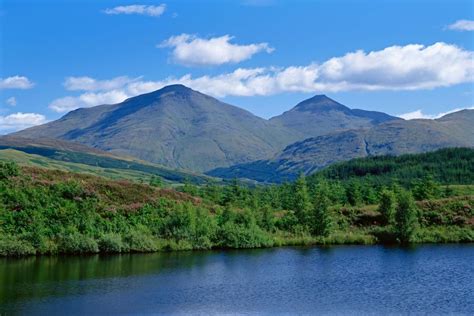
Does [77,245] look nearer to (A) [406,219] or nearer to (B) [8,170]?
(B) [8,170]

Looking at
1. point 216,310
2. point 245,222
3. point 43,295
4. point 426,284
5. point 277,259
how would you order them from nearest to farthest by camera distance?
point 216,310 → point 43,295 → point 426,284 → point 277,259 → point 245,222

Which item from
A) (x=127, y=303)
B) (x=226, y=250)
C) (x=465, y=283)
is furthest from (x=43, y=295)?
(x=465, y=283)

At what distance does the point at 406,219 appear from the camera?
83.1 m

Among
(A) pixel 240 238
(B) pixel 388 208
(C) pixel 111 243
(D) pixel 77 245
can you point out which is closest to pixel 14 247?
(D) pixel 77 245

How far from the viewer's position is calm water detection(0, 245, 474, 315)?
144ft

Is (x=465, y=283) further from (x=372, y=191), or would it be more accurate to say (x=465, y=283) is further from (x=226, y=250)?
(x=372, y=191)

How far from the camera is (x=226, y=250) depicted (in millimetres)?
76688

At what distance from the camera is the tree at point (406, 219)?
82.7 metres

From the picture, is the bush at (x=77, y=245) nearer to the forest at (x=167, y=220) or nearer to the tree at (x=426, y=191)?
the forest at (x=167, y=220)

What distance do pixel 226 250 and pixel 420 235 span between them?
1180 inches

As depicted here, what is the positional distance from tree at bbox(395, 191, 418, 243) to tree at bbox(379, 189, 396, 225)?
5214mm

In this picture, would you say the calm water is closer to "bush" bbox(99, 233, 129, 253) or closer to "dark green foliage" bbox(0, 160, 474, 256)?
"bush" bbox(99, 233, 129, 253)

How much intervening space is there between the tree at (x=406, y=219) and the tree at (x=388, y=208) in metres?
5.21

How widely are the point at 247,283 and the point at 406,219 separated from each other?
37959mm
